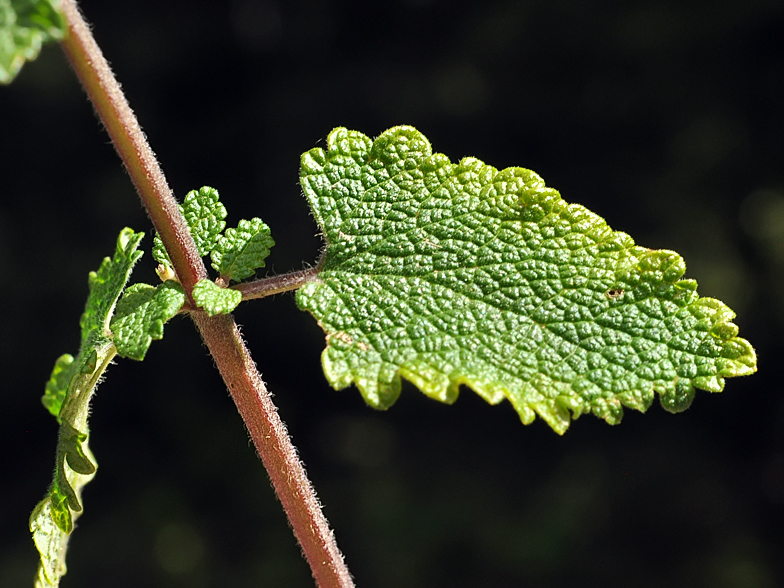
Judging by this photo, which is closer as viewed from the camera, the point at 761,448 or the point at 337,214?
the point at 337,214

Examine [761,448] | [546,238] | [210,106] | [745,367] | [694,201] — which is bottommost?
[761,448]

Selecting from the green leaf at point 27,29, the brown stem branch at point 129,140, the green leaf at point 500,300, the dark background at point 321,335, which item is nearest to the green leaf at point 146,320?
the brown stem branch at point 129,140

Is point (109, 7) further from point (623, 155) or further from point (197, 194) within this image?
point (197, 194)

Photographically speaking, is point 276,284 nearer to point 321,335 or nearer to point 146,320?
point 146,320

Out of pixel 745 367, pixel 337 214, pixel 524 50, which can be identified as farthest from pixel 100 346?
pixel 524 50

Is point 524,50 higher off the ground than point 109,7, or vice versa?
point 109,7

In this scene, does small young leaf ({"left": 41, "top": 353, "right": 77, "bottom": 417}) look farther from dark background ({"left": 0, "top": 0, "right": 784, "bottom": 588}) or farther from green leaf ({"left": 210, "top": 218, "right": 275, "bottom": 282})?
dark background ({"left": 0, "top": 0, "right": 784, "bottom": 588})

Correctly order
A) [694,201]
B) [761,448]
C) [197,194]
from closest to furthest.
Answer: [197,194] < [694,201] < [761,448]
